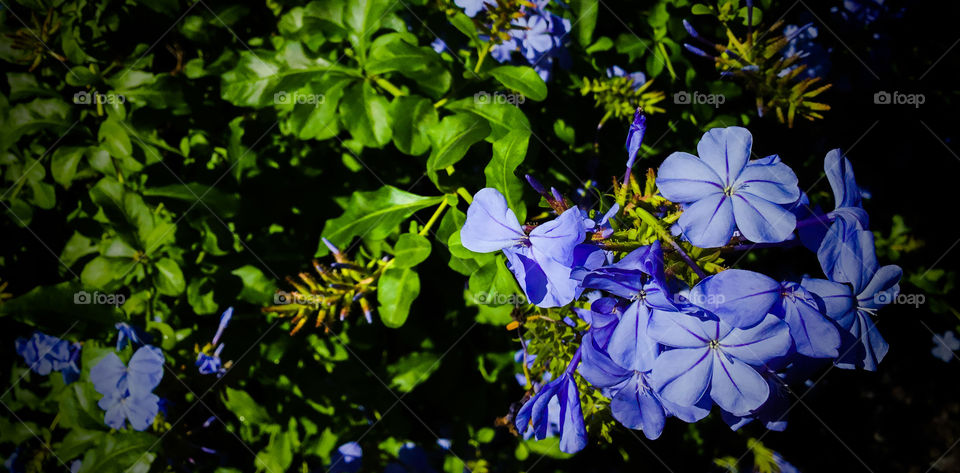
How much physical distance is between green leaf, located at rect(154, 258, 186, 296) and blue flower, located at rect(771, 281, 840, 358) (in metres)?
1.69

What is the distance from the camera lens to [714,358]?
1.07 metres

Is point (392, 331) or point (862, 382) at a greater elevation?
point (862, 382)

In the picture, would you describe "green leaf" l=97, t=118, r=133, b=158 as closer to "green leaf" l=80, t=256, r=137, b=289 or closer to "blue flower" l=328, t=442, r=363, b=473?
"green leaf" l=80, t=256, r=137, b=289

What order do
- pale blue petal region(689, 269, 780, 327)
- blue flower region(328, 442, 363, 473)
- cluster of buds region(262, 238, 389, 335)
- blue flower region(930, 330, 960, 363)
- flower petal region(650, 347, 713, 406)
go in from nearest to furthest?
pale blue petal region(689, 269, 780, 327) < flower petal region(650, 347, 713, 406) < cluster of buds region(262, 238, 389, 335) < blue flower region(328, 442, 363, 473) < blue flower region(930, 330, 960, 363)

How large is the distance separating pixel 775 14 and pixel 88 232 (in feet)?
8.58

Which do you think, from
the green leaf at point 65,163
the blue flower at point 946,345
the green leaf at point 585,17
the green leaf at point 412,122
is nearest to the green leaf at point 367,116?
the green leaf at point 412,122

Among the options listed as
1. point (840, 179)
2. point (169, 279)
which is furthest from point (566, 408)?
point (169, 279)

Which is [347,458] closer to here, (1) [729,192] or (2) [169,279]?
(2) [169,279]

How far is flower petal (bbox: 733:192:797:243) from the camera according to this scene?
982 mm

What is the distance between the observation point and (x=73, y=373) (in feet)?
6.49

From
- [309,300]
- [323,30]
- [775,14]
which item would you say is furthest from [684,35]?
[309,300]

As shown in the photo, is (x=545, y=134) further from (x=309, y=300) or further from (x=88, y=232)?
(x=88, y=232)

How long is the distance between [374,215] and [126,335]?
1.01 metres

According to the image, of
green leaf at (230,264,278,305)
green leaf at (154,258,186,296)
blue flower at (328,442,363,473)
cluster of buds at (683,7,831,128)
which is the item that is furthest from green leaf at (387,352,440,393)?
cluster of buds at (683,7,831,128)
